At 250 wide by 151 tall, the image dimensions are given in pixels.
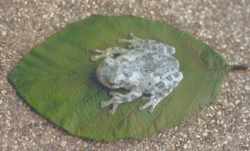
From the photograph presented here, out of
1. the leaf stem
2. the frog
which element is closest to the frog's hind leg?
the frog

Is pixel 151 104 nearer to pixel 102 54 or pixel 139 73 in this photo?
pixel 139 73

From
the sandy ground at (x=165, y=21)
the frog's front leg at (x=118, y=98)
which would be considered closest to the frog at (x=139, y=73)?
the frog's front leg at (x=118, y=98)

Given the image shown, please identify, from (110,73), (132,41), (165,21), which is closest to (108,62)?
(110,73)

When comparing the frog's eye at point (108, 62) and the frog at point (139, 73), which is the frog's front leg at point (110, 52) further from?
the frog's eye at point (108, 62)

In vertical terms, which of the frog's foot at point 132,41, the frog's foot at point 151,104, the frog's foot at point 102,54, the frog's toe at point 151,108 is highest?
the frog's foot at point 132,41

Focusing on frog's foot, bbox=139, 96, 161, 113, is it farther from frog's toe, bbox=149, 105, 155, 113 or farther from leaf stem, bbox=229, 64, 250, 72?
leaf stem, bbox=229, 64, 250, 72

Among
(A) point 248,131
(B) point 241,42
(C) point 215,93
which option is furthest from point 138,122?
(B) point 241,42
